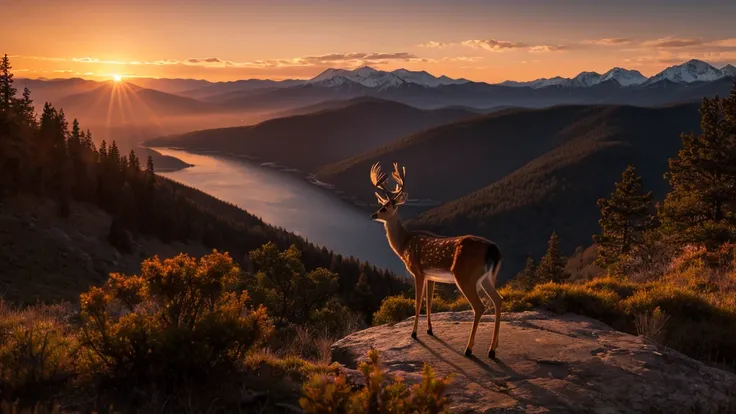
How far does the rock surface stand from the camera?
5930mm

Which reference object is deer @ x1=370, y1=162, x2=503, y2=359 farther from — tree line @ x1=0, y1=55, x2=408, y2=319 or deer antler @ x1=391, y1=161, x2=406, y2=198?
tree line @ x1=0, y1=55, x2=408, y2=319

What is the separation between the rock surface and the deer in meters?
0.46

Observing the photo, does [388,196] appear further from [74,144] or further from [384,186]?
[74,144]

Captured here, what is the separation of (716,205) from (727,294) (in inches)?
783

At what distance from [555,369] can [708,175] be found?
28.6 m

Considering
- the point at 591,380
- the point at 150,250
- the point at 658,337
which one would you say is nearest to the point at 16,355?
the point at 591,380

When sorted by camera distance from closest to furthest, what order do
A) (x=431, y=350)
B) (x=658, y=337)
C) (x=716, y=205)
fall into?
(x=431, y=350) → (x=658, y=337) → (x=716, y=205)

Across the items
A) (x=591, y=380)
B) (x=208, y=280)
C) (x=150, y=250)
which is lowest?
(x=150, y=250)

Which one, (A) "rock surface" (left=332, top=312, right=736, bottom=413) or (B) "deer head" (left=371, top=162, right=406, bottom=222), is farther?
(B) "deer head" (left=371, top=162, right=406, bottom=222)

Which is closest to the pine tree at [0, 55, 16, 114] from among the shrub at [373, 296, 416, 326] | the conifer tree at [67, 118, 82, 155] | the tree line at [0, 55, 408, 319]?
the tree line at [0, 55, 408, 319]

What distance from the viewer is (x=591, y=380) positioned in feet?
21.0

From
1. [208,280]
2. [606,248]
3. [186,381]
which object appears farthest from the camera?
[606,248]

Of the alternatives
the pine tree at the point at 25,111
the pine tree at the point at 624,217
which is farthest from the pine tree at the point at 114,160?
the pine tree at the point at 624,217

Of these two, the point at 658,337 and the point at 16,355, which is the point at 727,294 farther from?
the point at 16,355
